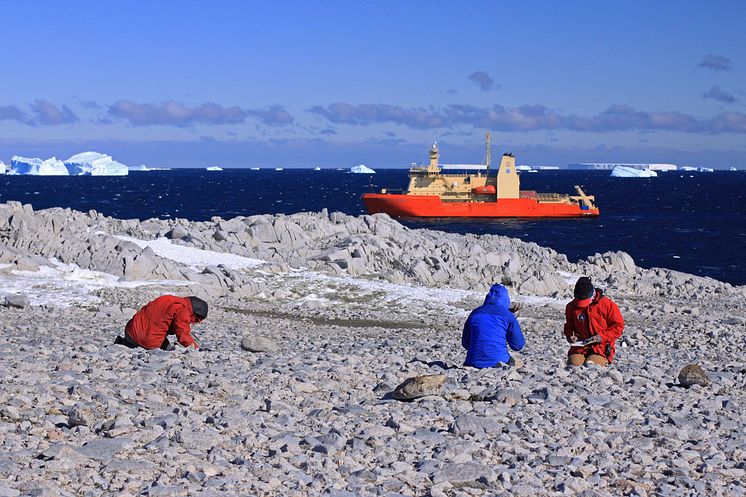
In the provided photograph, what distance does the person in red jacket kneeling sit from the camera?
11.3 metres

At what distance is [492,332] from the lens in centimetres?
1052

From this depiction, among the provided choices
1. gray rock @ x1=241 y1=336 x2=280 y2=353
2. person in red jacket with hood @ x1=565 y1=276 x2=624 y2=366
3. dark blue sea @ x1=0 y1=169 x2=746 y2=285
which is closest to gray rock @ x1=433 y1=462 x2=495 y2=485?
person in red jacket with hood @ x1=565 y1=276 x2=624 y2=366

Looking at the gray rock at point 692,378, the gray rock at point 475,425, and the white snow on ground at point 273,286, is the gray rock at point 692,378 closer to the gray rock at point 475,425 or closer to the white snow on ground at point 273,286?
the gray rock at point 475,425

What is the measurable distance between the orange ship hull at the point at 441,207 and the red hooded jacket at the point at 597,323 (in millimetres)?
63393

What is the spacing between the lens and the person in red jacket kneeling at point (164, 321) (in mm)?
11266

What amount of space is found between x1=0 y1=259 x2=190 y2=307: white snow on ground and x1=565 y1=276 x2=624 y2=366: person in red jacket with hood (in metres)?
11.4

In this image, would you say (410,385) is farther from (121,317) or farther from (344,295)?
(344,295)

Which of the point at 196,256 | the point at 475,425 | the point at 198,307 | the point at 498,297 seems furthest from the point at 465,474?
the point at 196,256

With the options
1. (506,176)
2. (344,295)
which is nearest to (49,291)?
(344,295)

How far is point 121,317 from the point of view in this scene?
17.0m

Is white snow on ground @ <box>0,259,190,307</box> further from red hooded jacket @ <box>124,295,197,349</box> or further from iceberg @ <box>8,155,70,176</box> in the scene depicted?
iceberg @ <box>8,155,70,176</box>

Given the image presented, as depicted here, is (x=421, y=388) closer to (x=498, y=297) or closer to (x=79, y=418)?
(x=498, y=297)

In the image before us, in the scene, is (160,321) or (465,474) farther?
(160,321)

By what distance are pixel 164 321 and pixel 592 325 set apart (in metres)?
5.33
